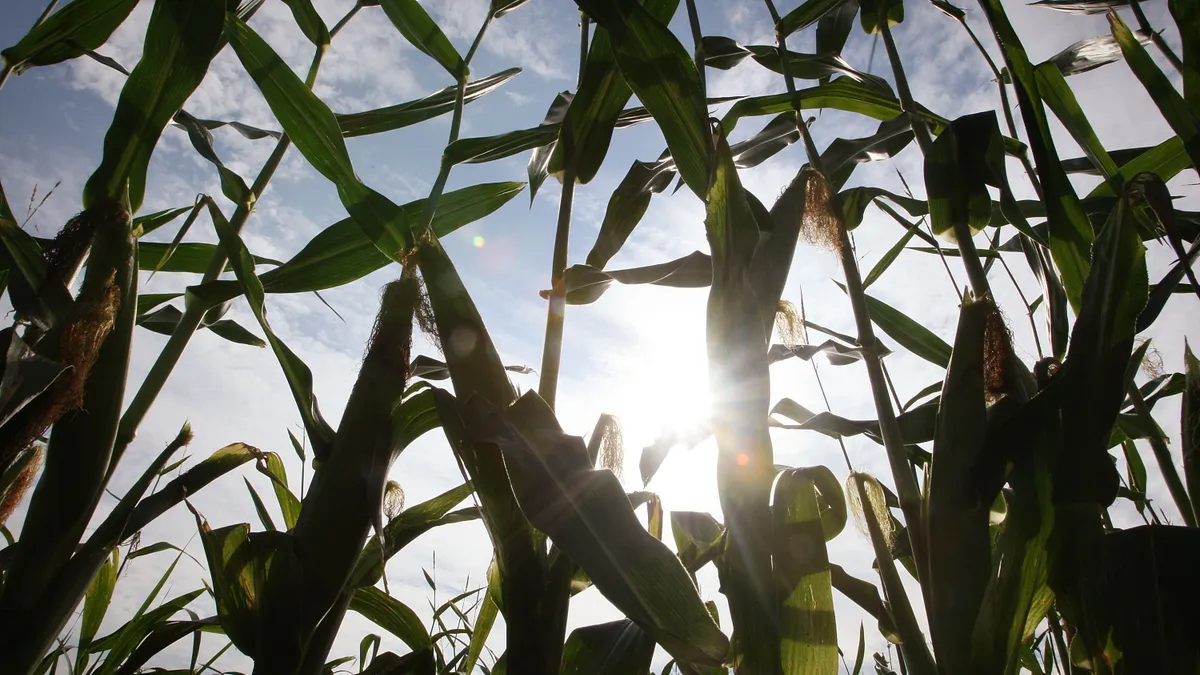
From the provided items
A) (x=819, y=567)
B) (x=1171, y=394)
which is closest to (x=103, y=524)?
(x=819, y=567)

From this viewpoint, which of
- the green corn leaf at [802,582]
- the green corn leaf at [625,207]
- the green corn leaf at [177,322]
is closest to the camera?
the green corn leaf at [802,582]

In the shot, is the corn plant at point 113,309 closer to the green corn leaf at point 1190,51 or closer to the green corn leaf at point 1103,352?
the green corn leaf at point 1103,352

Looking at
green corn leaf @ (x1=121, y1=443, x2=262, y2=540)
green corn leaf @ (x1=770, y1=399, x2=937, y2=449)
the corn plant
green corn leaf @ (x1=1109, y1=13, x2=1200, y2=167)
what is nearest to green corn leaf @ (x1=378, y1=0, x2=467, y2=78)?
the corn plant

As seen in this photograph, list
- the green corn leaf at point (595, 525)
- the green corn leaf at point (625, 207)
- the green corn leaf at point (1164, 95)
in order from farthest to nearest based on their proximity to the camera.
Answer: the green corn leaf at point (625, 207) → the green corn leaf at point (1164, 95) → the green corn leaf at point (595, 525)

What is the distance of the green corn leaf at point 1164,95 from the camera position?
880 mm

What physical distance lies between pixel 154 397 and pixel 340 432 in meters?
0.34

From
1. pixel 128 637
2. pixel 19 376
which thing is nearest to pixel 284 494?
pixel 128 637

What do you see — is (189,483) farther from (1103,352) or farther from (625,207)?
(1103,352)

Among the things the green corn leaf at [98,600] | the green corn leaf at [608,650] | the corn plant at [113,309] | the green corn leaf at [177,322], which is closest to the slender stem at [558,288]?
the corn plant at [113,309]

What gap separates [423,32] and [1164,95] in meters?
1.11

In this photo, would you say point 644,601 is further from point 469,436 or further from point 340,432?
point 340,432

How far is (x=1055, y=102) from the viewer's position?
3.24 ft

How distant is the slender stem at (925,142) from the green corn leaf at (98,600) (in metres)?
1.54

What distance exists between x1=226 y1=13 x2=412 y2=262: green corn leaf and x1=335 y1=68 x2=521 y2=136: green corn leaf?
0.22 m
